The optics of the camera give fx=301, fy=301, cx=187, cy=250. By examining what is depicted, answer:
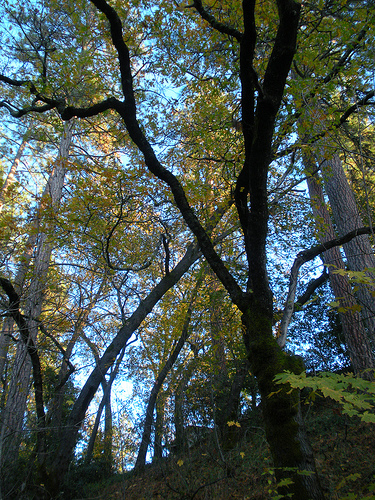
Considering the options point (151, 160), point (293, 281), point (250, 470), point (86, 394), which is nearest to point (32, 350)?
point (86, 394)

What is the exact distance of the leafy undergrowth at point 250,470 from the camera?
4.15m

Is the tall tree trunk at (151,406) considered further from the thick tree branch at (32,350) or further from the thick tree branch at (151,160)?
the thick tree branch at (151,160)

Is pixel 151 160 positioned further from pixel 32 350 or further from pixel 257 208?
pixel 32 350

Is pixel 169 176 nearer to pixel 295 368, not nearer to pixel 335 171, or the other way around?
pixel 295 368

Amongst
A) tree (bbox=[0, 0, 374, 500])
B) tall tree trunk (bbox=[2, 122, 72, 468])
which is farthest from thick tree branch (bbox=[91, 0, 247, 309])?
tall tree trunk (bbox=[2, 122, 72, 468])

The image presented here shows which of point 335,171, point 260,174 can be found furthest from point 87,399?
point 335,171

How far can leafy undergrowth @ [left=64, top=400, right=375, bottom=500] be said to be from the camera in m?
4.15

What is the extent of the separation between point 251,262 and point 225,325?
3.17 m

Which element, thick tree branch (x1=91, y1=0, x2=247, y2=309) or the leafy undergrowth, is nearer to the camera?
thick tree branch (x1=91, y1=0, x2=247, y2=309)

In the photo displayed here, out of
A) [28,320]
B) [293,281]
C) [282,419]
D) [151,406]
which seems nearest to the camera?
[282,419]

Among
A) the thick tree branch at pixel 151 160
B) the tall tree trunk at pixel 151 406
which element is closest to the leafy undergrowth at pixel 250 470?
the tall tree trunk at pixel 151 406

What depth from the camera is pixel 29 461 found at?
15.1 feet

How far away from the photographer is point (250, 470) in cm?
527

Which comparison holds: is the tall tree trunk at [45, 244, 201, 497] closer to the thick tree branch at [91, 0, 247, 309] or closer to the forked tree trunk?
Result: the forked tree trunk
